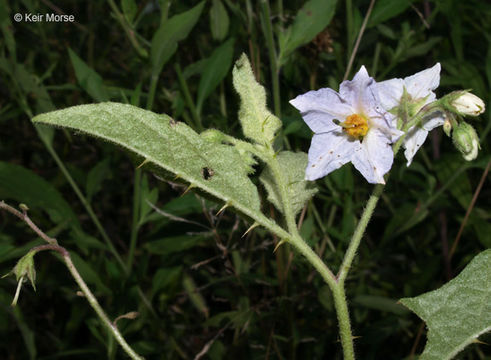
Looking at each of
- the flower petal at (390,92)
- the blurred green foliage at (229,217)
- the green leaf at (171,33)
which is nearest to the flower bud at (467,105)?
the flower petal at (390,92)

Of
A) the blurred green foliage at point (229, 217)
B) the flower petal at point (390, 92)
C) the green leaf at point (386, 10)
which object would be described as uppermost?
the green leaf at point (386, 10)

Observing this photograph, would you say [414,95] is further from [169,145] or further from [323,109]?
[169,145]

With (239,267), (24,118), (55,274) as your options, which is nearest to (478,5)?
(239,267)

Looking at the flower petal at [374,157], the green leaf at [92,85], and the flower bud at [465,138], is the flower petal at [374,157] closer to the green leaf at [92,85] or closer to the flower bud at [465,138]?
the flower bud at [465,138]

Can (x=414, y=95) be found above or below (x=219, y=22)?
below

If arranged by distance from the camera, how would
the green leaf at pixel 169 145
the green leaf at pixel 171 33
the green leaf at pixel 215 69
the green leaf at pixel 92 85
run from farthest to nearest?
the green leaf at pixel 215 69, the green leaf at pixel 92 85, the green leaf at pixel 171 33, the green leaf at pixel 169 145

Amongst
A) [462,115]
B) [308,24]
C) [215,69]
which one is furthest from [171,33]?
[462,115]
